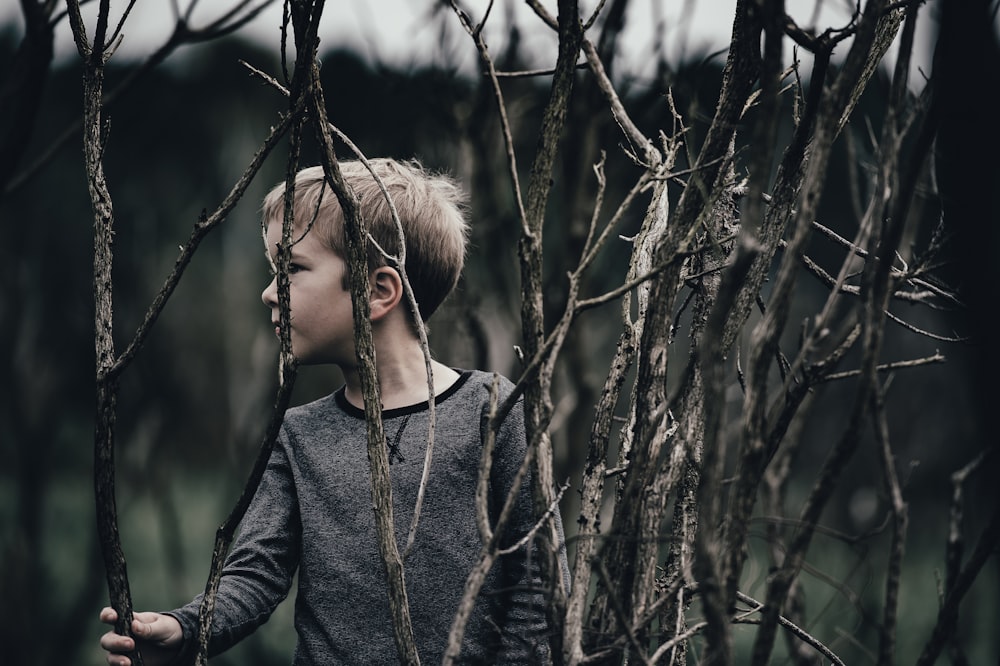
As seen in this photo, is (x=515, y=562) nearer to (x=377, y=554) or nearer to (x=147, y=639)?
(x=377, y=554)

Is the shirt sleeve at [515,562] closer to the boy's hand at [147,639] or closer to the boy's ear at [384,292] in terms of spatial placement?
the boy's ear at [384,292]

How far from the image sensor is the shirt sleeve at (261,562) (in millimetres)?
1506

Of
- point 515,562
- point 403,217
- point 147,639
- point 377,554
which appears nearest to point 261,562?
point 377,554

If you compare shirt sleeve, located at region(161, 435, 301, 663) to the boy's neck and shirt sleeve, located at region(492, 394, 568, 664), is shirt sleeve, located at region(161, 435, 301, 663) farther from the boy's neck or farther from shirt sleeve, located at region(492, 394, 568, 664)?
shirt sleeve, located at region(492, 394, 568, 664)

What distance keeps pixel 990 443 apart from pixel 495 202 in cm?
207

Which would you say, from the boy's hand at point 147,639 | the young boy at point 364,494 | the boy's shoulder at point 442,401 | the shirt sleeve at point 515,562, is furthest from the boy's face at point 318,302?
the boy's hand at point 147,639

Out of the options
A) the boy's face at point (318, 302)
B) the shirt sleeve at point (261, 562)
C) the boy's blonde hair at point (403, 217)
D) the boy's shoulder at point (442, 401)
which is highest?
the boy's blonde hair at point (403, 217)

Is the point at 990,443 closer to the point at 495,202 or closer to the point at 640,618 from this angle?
the point at 640,618

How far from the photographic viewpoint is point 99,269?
1.09 metres

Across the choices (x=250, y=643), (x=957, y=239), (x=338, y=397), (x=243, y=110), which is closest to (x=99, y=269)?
(x=338, y=397)

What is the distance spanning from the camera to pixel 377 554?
1572mm

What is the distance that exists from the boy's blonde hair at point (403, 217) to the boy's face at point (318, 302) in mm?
27

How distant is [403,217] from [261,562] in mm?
699

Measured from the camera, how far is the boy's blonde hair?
5.51ft
